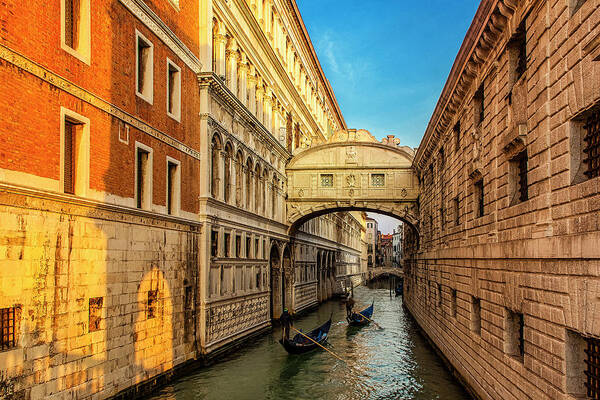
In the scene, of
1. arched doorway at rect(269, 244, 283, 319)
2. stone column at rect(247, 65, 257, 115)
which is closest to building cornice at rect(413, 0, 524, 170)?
stone column at rect(247, 65, 257, 115)

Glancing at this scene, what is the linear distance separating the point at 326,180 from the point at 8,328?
2130 centimetres

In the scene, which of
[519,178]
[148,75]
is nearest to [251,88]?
[148,75]

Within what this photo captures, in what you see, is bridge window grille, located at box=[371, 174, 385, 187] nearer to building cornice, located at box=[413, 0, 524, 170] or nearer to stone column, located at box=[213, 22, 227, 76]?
building cornice, located at box=[413, 0, 524, 170]

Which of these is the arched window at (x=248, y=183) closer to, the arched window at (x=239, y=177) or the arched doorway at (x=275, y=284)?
the arched window at (x=239, y=177)

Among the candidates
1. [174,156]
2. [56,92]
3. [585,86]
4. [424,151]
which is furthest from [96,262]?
[424,151]

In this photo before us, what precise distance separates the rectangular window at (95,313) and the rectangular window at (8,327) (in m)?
2.15

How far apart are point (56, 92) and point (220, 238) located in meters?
9.40

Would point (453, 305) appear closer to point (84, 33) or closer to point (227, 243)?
point (227, 243)

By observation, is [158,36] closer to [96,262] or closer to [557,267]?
[96,262]

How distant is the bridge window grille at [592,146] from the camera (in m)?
6.75

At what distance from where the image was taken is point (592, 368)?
692 cm

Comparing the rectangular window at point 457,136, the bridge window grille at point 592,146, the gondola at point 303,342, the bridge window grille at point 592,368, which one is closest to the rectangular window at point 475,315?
the rectangular window at point 457,136

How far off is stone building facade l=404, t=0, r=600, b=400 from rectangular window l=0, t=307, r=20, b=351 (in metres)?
8.22

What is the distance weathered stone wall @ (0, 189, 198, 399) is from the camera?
9.04 meters
